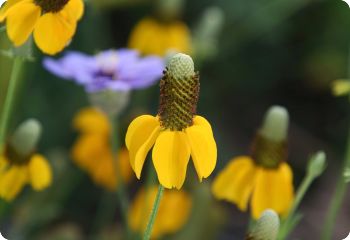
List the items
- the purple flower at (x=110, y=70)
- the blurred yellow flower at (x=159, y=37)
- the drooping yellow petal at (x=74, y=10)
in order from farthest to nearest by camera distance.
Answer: the blurred yellow flower at (x=159, y=37)
the purple flower at (x=110, y=70)
the drooping yellow petal at (x=74, y=10)

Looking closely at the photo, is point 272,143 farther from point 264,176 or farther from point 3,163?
point 3,163

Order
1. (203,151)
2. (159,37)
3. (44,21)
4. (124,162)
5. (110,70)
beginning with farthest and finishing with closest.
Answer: (159,37), (124,162), (110,70), (44,21), (203,151)

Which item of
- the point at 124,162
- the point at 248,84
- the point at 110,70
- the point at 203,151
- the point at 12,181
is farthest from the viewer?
the point at 248,84

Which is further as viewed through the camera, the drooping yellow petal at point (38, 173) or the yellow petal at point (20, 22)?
the drooping yellow petal at point (38, 173)

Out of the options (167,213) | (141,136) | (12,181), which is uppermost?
(141,136)

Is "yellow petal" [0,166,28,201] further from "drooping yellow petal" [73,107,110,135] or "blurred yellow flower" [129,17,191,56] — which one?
"blurred yellow flower" [129,17,191,56]

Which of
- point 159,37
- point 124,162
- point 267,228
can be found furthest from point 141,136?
point 159,37

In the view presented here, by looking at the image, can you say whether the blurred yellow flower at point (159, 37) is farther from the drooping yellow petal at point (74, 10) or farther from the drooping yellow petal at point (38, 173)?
the drooping yellow petal at point (74, 10)

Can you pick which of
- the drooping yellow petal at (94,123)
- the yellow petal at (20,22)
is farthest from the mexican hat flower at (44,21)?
the drooping yellow petal at (94,123)
